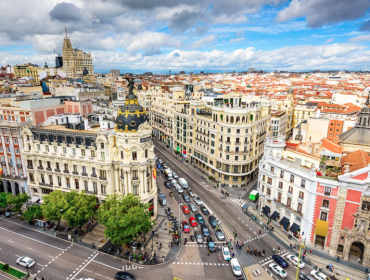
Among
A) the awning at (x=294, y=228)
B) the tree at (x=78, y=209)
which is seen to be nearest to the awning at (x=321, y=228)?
the awning at (x=294, y=228)

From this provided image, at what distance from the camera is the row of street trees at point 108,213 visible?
53.0m

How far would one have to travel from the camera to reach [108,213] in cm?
5500

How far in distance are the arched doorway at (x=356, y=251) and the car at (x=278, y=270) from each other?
1771cm

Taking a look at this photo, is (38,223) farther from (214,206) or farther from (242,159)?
(242,159)

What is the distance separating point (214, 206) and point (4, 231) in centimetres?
5765

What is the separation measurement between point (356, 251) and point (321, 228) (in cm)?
846

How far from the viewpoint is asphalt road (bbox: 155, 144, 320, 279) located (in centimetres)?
5775

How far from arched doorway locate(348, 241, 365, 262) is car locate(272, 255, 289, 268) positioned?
15.5 meters

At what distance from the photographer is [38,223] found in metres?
67.8

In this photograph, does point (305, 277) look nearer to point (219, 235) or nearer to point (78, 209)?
point (219, 235)

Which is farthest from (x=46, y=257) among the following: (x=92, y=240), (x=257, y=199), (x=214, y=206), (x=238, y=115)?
(x=238, y=115)

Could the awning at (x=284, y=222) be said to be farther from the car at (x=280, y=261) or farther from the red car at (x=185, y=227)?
the red car at (x=185, y=227)

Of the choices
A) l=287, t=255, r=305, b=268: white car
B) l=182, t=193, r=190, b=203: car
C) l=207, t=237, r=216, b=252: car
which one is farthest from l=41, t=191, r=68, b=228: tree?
l=287, t=255, r=305, b=268: white car

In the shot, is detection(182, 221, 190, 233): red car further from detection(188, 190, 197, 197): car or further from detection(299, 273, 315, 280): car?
detection(299, 273, 315, 280): car
